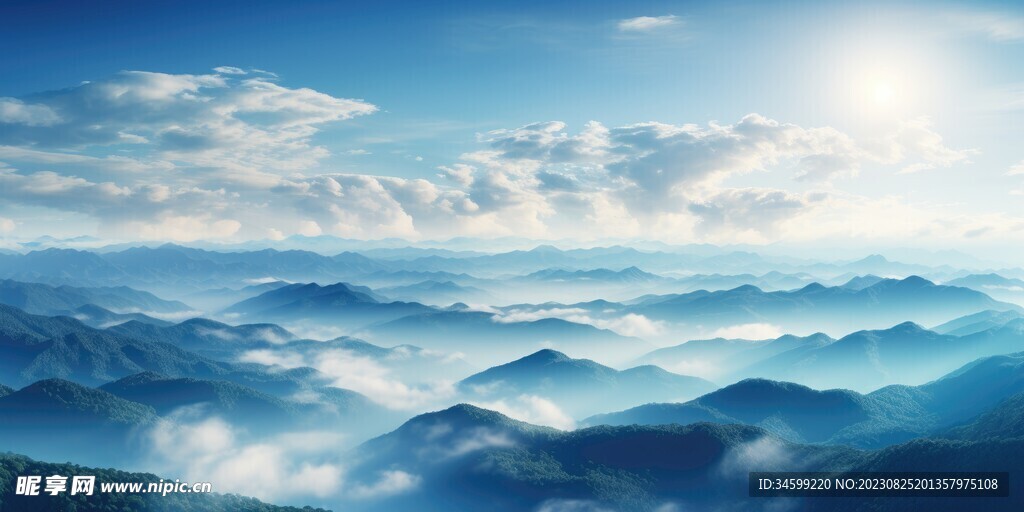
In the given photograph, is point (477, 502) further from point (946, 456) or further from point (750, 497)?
point (946, 456)

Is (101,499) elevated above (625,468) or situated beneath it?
situated beneath

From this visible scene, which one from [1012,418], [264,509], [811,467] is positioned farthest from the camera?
[811,467]

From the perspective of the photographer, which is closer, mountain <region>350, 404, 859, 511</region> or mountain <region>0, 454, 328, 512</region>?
mountain <region>0, 454, 328, 512</region>

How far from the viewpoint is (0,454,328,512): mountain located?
105m

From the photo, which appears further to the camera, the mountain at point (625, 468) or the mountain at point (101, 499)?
the mountain at point (625, 468)

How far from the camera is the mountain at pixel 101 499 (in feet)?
345

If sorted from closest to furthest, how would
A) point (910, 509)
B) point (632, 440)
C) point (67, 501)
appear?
1. point (67, 501)
2. point (910, 509)
3. point (632, 440)

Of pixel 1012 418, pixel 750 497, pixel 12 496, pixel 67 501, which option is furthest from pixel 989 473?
pixel 12 496

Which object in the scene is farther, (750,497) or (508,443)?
(508,443)

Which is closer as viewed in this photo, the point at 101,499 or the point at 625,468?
the point at 101,499

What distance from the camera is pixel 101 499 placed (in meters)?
107

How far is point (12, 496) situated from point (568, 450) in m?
130

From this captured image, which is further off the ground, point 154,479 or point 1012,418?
point 1012,418

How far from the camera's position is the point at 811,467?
164125 millimetres
